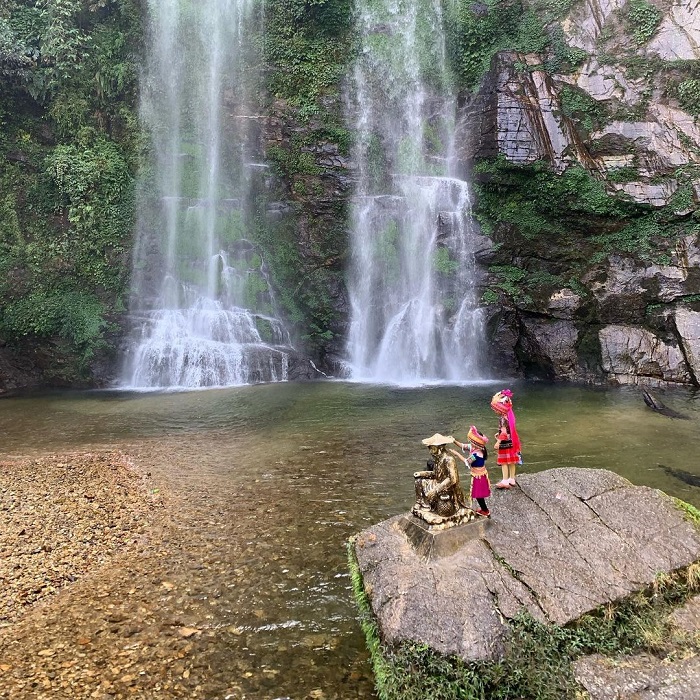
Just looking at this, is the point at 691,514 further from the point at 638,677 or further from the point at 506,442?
the point at 638,677

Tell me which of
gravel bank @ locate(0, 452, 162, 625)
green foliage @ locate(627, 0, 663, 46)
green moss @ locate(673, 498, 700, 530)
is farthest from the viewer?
green foliage @ locate(627, 0, 663, 46)

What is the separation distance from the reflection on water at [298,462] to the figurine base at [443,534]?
471mm

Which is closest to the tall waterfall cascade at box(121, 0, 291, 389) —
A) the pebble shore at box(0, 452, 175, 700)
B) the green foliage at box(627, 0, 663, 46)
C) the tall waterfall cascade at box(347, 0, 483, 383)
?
the tall waterfall cascade at box(347, 0, 483, 383)

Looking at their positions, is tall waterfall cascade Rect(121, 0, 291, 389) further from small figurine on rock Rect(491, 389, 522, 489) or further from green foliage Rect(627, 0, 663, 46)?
green foliage Rect(627, 0, 663, 46)

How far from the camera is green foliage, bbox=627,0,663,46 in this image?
58.6 ft

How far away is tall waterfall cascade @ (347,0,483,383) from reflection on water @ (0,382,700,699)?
277 centimetres

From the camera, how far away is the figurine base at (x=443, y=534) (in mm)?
4121

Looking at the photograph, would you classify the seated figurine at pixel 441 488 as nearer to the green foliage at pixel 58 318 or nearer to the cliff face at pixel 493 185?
the cliff face at pixel 493 185

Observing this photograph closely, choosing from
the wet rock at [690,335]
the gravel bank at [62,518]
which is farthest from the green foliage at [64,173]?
the wet rock at [690,335]

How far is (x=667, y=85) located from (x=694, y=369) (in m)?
10.3

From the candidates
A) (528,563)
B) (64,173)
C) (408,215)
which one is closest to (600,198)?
(408,215)

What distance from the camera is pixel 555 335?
54.2 ft

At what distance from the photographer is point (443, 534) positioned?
415 cm

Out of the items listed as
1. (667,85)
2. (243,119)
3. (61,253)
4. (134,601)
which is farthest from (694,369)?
(61,253)
